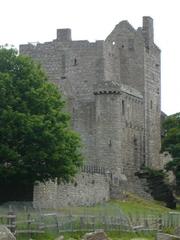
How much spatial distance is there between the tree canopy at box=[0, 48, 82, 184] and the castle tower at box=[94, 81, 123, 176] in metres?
31.1

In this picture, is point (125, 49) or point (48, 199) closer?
point (48, 199)

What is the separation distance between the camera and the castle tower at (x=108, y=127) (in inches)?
4643

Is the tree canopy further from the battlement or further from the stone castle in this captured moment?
the battlement

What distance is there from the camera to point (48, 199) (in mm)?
91688

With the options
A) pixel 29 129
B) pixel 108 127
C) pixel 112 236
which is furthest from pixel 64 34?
pixel 112 236

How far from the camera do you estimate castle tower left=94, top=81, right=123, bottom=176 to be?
387 feet

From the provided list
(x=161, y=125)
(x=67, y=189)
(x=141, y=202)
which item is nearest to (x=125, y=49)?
(x=161, y=125)

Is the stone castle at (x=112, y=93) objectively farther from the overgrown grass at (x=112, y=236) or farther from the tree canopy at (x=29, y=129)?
the overgrown grass at (x=112, y=236)

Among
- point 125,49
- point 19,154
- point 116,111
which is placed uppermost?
point 125,49

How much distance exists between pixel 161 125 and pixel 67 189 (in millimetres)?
36353

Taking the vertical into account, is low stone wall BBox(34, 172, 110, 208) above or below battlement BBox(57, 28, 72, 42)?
below

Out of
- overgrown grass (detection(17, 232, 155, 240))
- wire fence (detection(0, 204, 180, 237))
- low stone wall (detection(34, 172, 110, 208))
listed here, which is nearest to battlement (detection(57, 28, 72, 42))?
low stone wall (detection(34, 172, 110, 208))

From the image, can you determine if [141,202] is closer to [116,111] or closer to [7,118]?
[116,111]

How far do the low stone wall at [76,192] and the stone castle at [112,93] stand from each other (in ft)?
2.23
